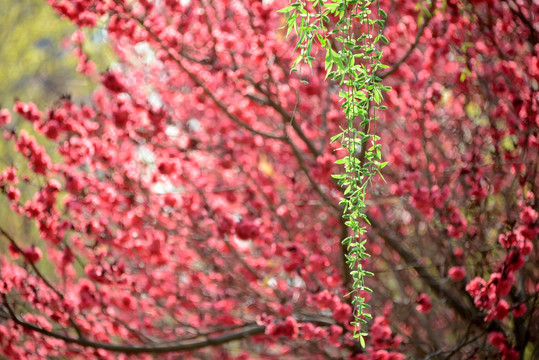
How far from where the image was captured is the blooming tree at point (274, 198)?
10.8 feet

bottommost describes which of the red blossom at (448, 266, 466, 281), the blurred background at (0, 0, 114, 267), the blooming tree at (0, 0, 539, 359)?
the red blossom at (448, 266, 466, 281)

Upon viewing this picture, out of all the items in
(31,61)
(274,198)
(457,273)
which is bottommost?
(457,273)

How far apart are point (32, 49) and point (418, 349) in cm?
703

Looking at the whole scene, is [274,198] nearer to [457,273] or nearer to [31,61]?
[457,273]

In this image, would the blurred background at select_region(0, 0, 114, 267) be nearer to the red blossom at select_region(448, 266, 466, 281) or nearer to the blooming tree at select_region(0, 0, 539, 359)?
the blooming tree at select_region(0, 0, 539, 359)

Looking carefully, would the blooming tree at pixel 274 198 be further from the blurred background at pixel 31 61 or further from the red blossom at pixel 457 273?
the blurred background at pixel 31 61

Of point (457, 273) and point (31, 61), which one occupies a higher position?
point (31, 61)

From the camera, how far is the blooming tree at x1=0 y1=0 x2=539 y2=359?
330cm

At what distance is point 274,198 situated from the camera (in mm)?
4613

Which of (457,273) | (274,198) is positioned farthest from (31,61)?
(457,273)

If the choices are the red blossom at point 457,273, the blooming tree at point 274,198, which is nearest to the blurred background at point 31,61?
the blooming tree at point 274,198

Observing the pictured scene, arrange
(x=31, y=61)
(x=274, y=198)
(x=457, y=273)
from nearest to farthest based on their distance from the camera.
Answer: (x=457, y=273), (x=274, y=198), (x=31, y=61)

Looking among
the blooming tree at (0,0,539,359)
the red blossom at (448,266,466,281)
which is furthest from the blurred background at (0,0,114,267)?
the red blossom at (448,266,466,281)

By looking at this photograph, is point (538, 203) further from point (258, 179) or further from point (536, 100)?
point (258, 179)
